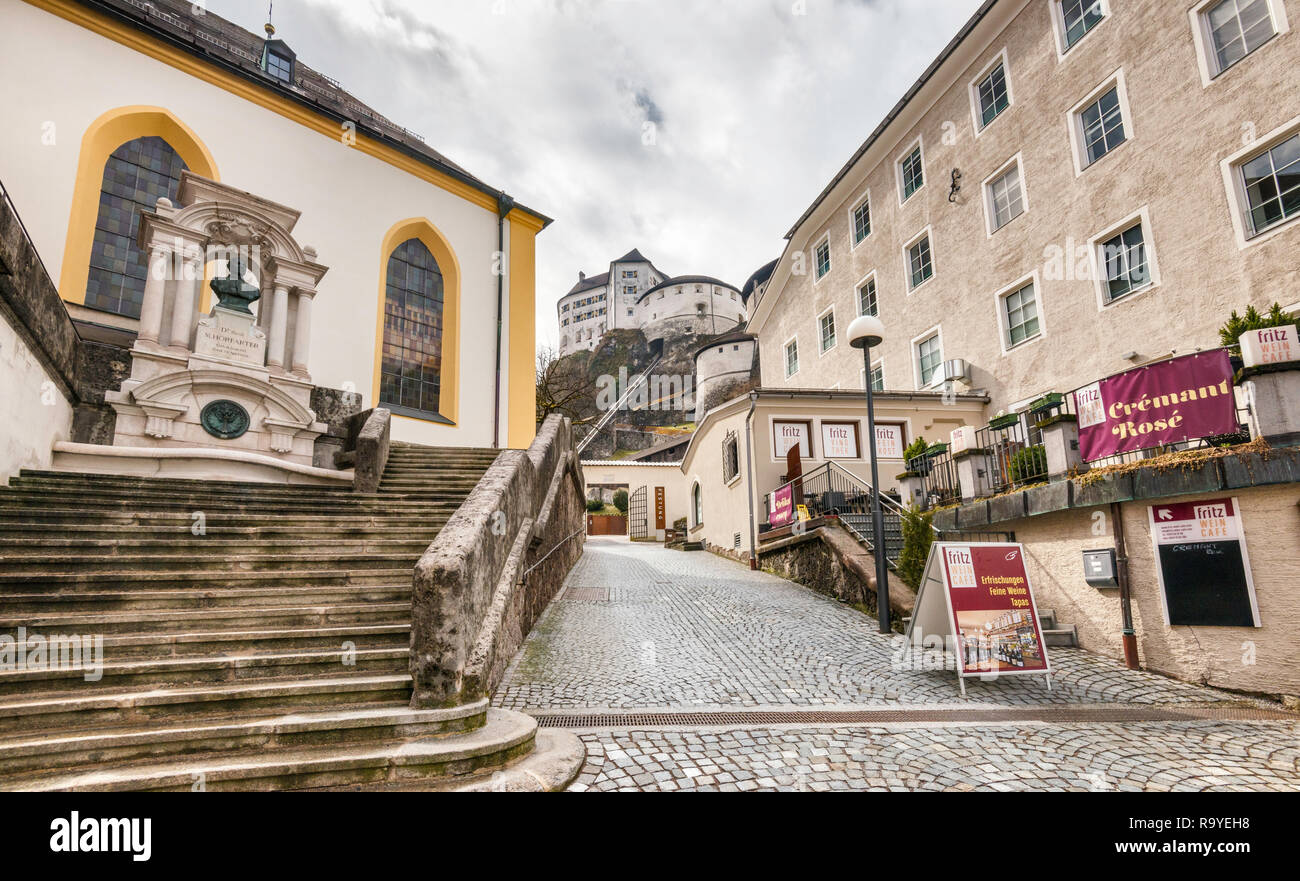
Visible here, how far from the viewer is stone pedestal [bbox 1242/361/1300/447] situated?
5.93m

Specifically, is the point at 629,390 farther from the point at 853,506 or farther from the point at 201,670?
the point at 201,670

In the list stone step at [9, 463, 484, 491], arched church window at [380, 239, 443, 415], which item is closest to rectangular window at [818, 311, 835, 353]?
arched church window at [380, 239, 443, 415]

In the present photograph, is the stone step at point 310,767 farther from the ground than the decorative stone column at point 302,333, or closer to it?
closer to it

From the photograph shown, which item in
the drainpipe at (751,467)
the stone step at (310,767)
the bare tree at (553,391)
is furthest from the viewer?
the bare tree at (553,391)

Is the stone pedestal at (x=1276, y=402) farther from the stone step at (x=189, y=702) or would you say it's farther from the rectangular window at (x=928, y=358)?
the rectangular window at (x=928, y=358)

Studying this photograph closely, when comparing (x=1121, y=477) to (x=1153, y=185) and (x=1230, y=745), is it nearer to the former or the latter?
(x=1230, y=745)

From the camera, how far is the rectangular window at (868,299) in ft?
70.5

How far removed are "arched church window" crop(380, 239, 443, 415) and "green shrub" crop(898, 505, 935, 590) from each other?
12851 mm

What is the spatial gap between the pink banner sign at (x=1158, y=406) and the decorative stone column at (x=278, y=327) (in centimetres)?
1233

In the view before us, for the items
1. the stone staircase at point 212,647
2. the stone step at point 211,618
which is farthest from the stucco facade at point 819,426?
the stone step at point 211,618

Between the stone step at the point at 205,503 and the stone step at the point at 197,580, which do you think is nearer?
the stone step at the point at 197,580

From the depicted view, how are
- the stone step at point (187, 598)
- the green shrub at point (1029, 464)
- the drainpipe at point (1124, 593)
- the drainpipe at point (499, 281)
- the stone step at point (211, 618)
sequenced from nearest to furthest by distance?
the stone step at point (211, 618), the stone step at point (187, 598), the drainpipe at point (1124, 593), the green shrub at point (1029, 464), the drainpipe at point (499, 281)

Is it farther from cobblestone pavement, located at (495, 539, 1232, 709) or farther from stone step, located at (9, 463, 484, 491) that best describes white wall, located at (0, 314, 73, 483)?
cobblestone pavement, located at (495, 539, 1232, 709)
